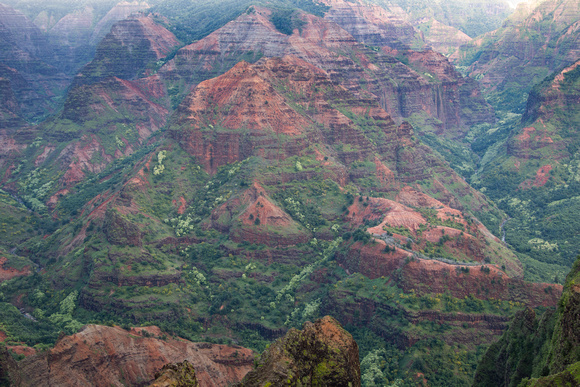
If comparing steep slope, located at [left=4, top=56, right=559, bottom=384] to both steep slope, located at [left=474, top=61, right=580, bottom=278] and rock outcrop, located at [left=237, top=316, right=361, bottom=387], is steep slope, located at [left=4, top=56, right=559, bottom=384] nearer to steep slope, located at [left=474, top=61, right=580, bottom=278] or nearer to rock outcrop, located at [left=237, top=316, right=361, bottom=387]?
steep slope, located at [left=474, top=61, right=580, bottom=278]

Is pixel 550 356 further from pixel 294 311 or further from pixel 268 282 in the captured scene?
pixel 268 282

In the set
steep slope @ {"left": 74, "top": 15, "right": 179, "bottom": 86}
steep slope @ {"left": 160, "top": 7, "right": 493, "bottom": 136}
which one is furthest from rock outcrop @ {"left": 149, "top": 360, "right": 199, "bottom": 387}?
steep slope @ {"left": 74, "top": 15, "right": 179, "bottom": 86}

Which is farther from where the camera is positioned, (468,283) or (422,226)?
(422,226)

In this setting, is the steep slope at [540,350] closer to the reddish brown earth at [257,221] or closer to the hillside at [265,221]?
the hillside at [265,221]

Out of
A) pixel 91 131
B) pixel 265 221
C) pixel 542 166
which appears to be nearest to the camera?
pixel 265 221

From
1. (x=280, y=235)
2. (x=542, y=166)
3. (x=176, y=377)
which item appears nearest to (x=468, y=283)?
(x=280, y=235)

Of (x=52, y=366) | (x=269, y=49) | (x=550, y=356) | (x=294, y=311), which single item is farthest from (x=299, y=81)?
(x=550, y=356)

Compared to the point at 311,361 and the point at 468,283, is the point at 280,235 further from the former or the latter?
the point at 311,361
